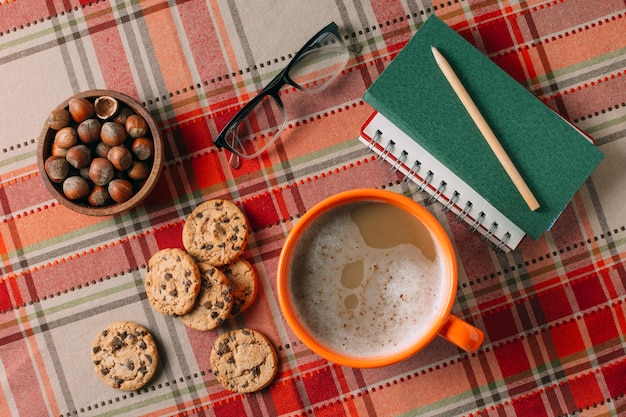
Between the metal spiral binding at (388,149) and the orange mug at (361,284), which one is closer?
the orange mug at (361,284)

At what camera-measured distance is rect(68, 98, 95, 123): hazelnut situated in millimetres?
973

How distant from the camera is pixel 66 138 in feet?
3.18

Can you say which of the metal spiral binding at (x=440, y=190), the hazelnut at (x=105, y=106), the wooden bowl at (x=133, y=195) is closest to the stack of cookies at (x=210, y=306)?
the wooden bowl at (x=133, y=195)

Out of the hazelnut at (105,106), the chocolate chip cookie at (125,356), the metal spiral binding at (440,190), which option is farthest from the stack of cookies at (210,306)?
the metal spiral binding at (440,190)

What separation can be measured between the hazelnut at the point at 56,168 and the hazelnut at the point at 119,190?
0.24 feet

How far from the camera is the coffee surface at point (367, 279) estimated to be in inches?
36.1

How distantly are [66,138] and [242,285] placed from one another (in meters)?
0.36

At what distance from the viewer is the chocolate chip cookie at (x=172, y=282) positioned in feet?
3.32

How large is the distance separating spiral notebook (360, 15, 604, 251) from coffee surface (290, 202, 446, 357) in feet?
0.48

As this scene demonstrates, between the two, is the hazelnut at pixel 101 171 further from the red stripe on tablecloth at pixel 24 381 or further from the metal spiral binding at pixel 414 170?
the metal spiral binding at pixel 414 170

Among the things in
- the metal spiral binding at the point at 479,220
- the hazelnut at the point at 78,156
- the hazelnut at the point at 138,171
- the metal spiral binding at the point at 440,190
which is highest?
the hazelnut at the point at 78,156

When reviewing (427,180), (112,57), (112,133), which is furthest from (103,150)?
(427,180)

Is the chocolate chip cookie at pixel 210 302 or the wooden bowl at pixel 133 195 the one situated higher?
the wooden bowl at pixel 133 195

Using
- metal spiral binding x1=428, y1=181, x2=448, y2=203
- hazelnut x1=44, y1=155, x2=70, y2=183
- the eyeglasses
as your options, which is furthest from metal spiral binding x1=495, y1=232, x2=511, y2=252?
hazelnut x1=44, y1=155, x2=70, y2=183
